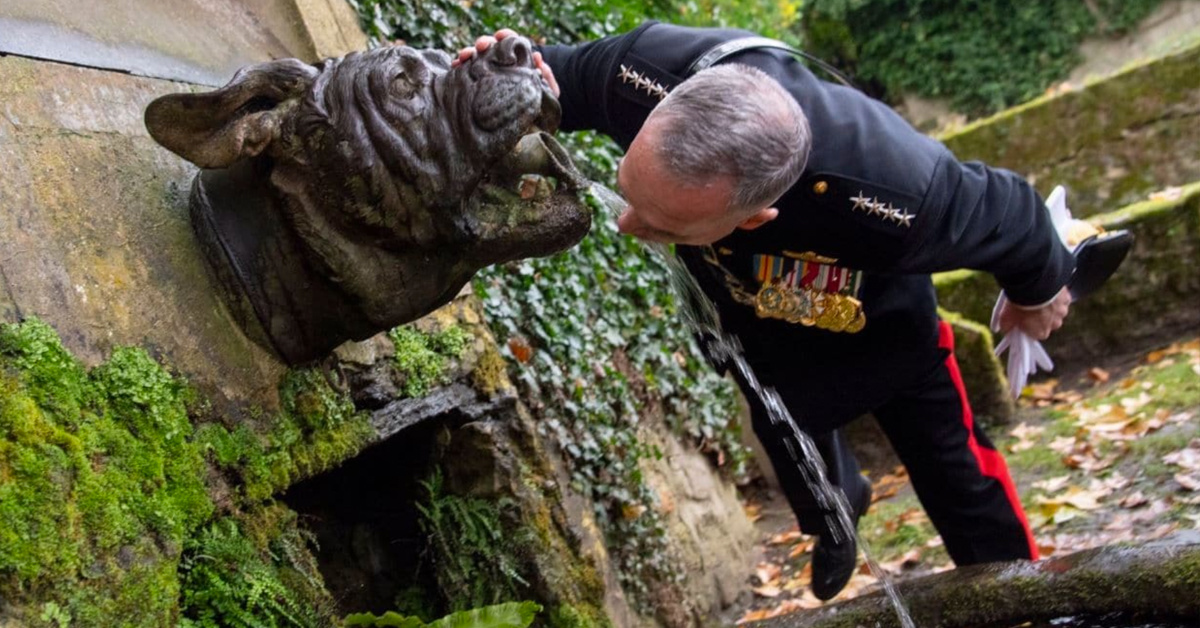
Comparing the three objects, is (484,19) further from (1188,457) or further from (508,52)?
(1188,457)

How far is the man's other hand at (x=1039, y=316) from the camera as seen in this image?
3.02 metres

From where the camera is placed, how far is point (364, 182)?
217cm

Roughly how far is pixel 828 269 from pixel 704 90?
85cm

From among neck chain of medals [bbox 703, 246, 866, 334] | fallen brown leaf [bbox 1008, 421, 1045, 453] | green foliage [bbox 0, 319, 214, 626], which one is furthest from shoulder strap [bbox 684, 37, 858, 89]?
fallen brown leaf [bbox 1008, 421, 1045, 453]

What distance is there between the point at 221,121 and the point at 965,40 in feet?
52.6

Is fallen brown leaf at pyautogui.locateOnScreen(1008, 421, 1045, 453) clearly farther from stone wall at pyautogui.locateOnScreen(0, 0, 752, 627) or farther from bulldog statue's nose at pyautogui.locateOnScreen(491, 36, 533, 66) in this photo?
bulldog statue's nose at pyautogui.locateOnScreen(491, 36, 533, 66)

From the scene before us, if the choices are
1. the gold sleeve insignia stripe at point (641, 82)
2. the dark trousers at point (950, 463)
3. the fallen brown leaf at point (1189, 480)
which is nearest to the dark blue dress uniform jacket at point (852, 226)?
the gold sleeve insignia stripe at point (641, 82)

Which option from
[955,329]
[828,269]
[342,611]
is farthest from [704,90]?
[955,329]

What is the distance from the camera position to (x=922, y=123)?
56.4ft

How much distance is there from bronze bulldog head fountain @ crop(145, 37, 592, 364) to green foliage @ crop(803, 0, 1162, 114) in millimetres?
15346

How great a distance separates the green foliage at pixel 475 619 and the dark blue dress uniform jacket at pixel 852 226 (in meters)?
1.15

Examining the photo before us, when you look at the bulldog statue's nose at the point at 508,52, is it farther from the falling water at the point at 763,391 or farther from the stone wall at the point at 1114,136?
the stone wall at the point at 1114,136

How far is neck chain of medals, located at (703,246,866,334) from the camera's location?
2.98 metres

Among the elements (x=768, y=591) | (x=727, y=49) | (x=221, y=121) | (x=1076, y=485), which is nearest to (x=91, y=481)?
(x=221, y=121)
